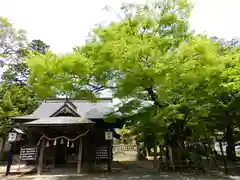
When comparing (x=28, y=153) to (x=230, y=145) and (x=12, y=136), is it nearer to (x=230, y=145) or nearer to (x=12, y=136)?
(x=12, y=136)

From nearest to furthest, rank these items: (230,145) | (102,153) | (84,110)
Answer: (102,153), (84,110), (230,145)

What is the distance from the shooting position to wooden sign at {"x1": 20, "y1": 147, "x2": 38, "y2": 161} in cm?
1123

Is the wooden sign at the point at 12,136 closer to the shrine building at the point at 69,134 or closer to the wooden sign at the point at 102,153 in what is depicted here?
the shrine building at the point at 69,134

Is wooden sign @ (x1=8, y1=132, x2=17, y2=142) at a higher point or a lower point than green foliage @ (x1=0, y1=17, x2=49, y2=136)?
lower

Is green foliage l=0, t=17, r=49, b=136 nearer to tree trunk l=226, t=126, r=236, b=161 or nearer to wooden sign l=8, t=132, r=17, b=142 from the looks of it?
wooden sign l=8, t=132, r=17, b=142

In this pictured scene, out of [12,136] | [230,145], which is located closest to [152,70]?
[12,136]

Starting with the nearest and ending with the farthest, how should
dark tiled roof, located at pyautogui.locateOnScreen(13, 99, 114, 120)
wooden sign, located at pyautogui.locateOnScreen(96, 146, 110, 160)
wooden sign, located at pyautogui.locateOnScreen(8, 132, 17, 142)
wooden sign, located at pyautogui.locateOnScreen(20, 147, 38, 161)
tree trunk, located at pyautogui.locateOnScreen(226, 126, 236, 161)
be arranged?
wooden sign, located at pyautogui.locateOnScreen(8, 132, 17, 142), wooden sign, located at pyautogui.locateOnScreen(20, 147, 38, 161), wooden sign, located at pyautogui.locateOnScreen(96, 146, 110, 160), dark tiled roof, located at pyautogui.locateOnScreen(13, 99, 114, 120), tree trunk, located at pyautogui.locateOnScreen(226, 126, 236, 161)

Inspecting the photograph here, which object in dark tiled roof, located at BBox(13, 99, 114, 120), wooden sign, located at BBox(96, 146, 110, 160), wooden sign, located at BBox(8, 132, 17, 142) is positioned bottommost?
wooden sign, located at BBox(96, 146, 110, 160)

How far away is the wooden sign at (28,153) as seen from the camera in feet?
36.8

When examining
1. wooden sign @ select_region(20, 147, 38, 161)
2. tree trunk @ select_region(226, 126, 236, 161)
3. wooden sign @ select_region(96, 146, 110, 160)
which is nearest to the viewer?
wooden sign @ select_region(20, 147, 38, 161)

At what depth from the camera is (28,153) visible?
11.4 meters

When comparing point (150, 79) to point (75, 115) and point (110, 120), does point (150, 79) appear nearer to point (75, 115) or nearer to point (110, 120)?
point (110, 120)

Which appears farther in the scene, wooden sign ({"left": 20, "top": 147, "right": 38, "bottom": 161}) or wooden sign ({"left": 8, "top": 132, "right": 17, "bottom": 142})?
wooden sign ({"left": 20, "top": 147, "right": 38, "bottom": 161})

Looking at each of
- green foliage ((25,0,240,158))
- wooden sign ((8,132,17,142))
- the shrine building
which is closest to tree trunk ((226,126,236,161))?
→ green foliage ((25,0,240,158))
